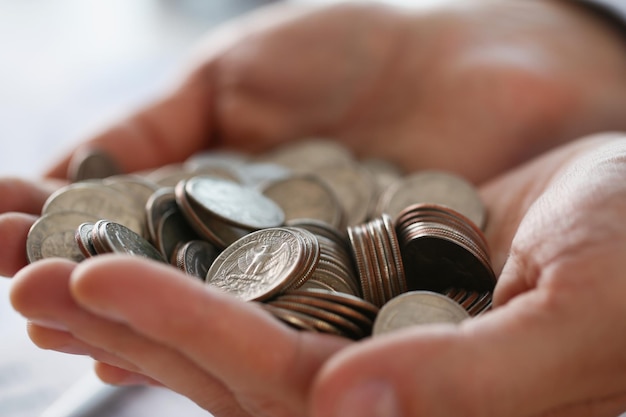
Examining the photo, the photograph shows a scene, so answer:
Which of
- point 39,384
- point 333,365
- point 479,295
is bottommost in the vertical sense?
point 39,384

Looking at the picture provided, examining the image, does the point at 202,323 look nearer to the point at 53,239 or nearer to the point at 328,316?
the point at 328,316

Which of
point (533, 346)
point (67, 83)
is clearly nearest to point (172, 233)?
point (533, 346)

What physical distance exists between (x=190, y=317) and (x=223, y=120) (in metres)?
1.62

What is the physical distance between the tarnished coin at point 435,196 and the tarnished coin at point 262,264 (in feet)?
1.36

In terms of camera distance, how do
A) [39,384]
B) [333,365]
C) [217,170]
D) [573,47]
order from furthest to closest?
1. [573,47]
2. [217,170]
3. [39,384]
4. [333,365]

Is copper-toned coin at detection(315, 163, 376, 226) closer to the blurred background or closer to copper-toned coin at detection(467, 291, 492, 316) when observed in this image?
copper-toned coin at detection(467, 291, 492, 316)

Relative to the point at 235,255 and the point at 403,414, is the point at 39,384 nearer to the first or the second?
the point at 235,255

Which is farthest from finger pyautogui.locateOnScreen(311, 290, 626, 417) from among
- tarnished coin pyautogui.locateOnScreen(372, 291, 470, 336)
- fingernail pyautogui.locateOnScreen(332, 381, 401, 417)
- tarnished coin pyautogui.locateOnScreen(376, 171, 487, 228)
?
tarnished coin pyautogui.locateOnScreen(376, 171, 487, 228)

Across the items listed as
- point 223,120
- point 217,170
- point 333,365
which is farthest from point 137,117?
point 333,365

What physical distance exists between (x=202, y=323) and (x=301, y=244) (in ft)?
1.08

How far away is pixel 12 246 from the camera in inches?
45.9

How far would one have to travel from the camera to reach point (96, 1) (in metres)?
5.04

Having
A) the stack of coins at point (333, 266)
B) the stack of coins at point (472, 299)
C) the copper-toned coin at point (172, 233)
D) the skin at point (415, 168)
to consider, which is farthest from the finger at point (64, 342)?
the stack of coins at point (472, 299)

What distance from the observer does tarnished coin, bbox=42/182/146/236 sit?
132cm
